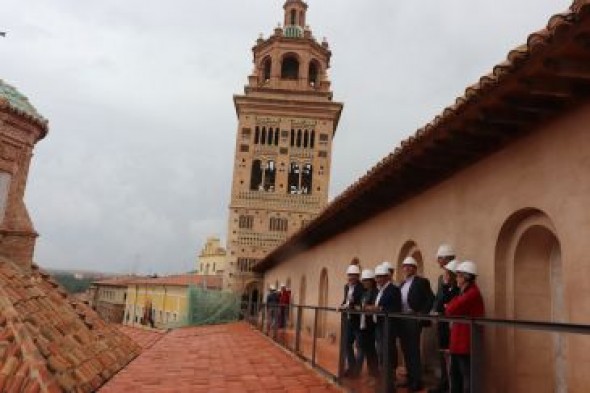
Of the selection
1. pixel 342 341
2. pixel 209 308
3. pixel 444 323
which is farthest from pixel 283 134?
pixel 444 323

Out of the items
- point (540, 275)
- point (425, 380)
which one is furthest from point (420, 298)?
point (540, 275)

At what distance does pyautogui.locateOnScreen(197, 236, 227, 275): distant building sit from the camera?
8438cm

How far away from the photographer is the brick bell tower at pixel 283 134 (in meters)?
46.4

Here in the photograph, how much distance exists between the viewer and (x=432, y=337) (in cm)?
710

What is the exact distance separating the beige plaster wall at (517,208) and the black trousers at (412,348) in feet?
2.71

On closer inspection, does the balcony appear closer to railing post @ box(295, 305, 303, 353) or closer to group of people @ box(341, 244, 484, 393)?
railing post @ box(295, 305, 303, 353)

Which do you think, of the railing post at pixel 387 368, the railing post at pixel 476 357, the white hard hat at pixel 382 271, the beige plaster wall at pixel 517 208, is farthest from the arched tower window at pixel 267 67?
the railing post at pixel 476 357

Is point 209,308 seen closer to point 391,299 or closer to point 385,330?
point 391,299

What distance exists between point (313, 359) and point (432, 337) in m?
2.17

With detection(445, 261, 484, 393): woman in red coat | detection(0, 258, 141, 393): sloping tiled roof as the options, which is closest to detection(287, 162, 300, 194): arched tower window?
detection(0, 258, 141, 393): sloping tiled roof

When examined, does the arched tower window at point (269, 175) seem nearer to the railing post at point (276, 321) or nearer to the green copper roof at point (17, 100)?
the railing post at point (276, 321)

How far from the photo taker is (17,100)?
12055 millimetres

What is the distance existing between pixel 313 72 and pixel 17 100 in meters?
38.8

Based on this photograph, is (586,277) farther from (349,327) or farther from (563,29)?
(349,327)
